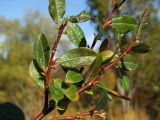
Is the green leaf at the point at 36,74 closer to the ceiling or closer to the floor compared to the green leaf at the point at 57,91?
closer to the ceiling

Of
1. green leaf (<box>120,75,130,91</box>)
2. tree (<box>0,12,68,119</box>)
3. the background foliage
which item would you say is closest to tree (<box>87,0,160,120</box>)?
the background foliage

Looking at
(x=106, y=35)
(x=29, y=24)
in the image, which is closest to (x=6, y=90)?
(x=29, y=24)

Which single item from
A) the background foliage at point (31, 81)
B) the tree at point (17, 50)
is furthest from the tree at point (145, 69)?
the tree at point (17, 50)

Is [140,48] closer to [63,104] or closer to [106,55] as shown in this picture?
[106,55]

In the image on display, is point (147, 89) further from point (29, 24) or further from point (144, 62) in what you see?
point (29, 24)

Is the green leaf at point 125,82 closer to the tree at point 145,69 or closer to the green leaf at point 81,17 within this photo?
the green leaf at point 81,17

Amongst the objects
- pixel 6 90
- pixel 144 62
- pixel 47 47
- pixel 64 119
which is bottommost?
pixel 6 90

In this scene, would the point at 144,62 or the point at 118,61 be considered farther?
the point at 144,62
